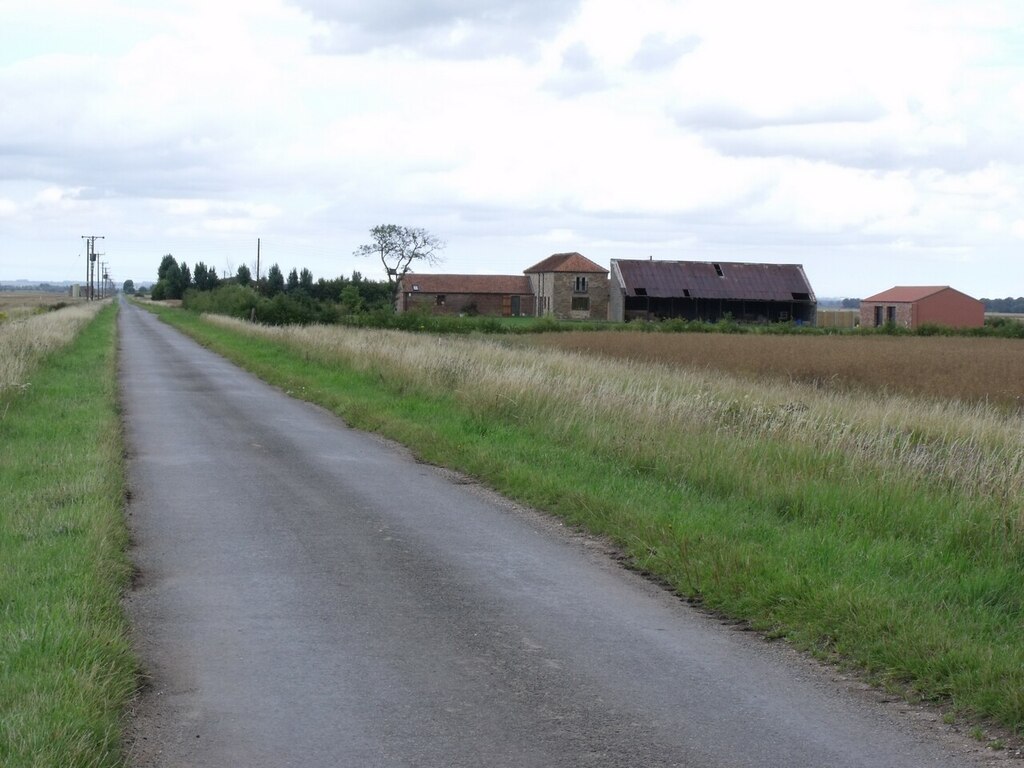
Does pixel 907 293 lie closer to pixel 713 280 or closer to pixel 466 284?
pixel 713 280

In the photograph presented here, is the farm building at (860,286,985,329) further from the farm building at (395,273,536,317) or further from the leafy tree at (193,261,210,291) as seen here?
the leafy tree at (193,261,210,291)

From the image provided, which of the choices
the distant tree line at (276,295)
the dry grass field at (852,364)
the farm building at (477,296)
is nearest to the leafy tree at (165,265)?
the distant tree line at (276,295)

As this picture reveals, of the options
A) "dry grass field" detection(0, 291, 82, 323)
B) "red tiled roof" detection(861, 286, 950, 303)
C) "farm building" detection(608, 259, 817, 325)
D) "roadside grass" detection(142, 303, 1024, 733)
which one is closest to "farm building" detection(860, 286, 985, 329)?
"red tiled roof" detection(861, 286, 950, 303)

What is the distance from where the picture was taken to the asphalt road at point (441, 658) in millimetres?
5043

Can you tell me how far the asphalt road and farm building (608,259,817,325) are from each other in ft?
253

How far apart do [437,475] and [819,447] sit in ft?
15.2

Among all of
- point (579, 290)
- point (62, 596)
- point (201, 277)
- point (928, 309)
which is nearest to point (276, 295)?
point (579, 290)

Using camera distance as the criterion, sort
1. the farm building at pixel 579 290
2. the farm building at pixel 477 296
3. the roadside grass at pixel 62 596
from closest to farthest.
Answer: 1. the roadside grass at pixel 62 596
2. the farm building at pixel 579 290
3. the farm building at pixel 477 296

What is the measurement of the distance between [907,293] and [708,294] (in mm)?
16667

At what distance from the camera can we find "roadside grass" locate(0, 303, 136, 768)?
480cm

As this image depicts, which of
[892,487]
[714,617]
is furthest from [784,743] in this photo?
[892,487]

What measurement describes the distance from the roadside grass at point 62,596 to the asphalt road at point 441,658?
0.23 metres

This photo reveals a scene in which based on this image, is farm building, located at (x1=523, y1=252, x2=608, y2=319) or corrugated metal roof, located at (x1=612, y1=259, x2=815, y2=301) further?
farm building, located at (x1=523, y1=252, x2=608, y2=319)

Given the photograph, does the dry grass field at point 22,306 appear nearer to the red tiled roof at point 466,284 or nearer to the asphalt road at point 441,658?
the red tiled roof at point 466,284
